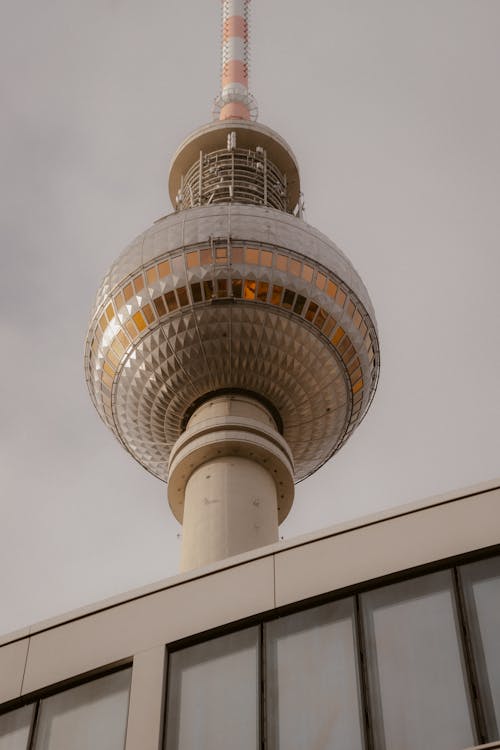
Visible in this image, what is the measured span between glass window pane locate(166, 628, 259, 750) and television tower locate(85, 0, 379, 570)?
58.0ft

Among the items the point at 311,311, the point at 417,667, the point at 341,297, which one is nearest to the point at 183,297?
the point at 311,311

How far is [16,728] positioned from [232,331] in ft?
71.6

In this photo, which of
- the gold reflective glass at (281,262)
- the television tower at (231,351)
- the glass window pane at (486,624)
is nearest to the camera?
the glass window pane at (486,624)

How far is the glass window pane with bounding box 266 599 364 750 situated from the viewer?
1320cm

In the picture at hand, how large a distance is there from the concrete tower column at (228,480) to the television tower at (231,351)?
0.06m

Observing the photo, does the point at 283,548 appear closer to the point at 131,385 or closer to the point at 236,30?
the point at 131,385

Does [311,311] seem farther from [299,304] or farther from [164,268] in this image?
[164,268]

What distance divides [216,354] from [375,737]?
78.5 feet

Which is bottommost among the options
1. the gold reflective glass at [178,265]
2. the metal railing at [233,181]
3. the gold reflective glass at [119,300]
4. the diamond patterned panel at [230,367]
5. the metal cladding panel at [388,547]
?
the metal cladding panel at [388,547]

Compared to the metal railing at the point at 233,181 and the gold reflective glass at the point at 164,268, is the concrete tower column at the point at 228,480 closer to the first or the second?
the gold reflective glass at the point at 164,268

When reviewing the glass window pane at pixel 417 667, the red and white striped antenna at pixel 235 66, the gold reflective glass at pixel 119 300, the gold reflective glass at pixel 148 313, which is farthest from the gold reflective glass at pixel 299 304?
the glass window pane at pixel 417 667

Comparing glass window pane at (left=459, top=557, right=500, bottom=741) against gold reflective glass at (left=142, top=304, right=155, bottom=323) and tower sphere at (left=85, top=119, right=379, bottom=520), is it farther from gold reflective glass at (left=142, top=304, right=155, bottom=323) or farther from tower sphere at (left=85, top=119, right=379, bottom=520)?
gold reflective glass at (left=142, top=304, right=155, bottom=323)

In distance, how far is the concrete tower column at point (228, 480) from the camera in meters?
31.0

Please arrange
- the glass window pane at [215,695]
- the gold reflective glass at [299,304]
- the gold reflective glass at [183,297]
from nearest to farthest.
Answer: the glass window pane at [215,695] → the gold reflective glass at [183,297] → the gold reflective glass at [299,304]
